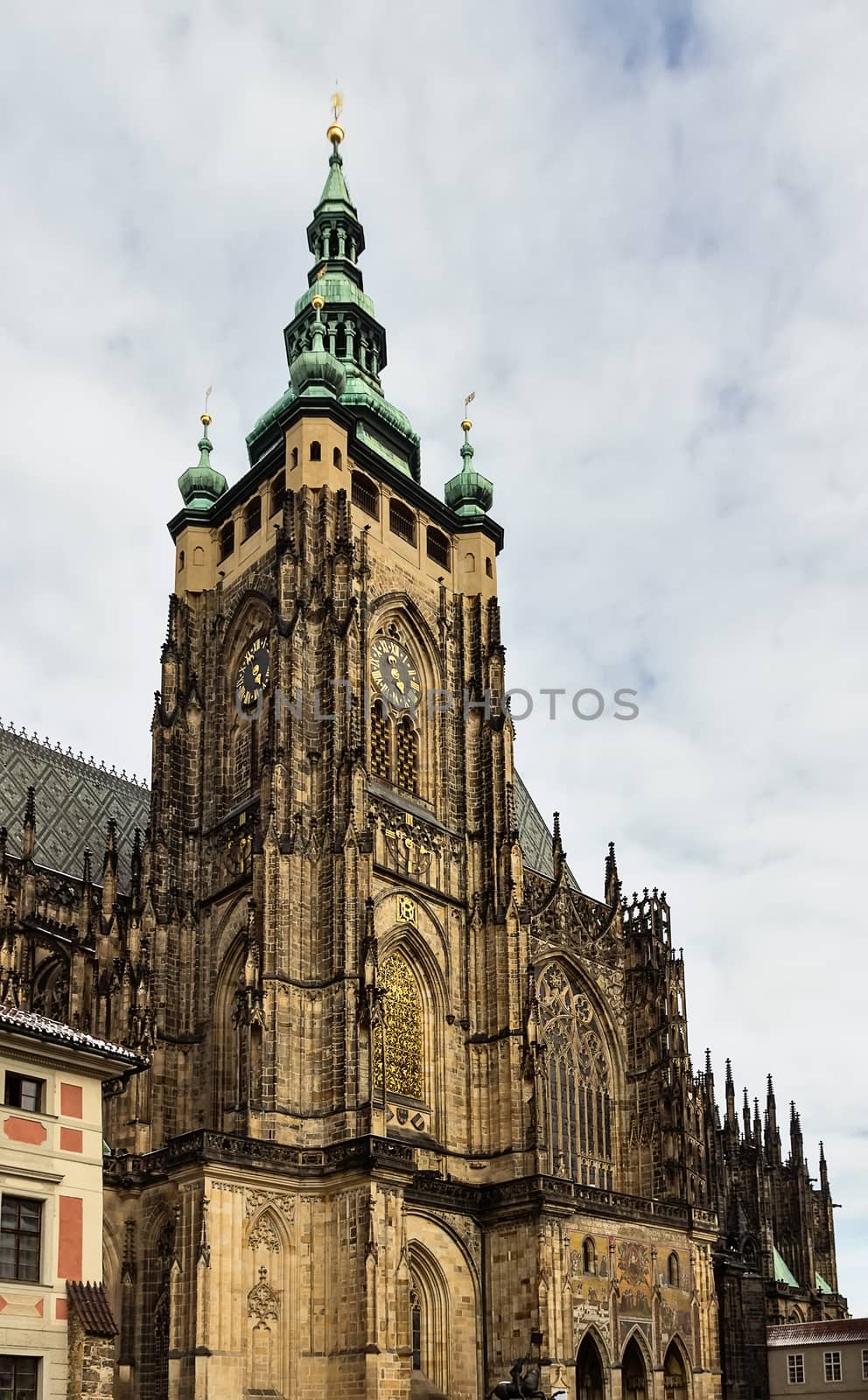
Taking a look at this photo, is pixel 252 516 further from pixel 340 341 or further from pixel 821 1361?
pixel 821 1361

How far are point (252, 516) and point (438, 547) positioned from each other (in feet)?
21.7

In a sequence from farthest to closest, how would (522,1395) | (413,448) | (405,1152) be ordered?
(413,448) < (405,1152) < (522,1395)

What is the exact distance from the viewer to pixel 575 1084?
49.2 metres

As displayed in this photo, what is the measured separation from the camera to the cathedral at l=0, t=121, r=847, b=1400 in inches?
1471

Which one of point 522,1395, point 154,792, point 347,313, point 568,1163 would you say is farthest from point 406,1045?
point 347,313

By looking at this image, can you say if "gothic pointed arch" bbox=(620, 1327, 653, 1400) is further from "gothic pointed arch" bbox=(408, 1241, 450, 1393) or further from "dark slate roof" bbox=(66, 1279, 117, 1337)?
"dark slate roof" bbox=(66, 1279, 117, 1337)

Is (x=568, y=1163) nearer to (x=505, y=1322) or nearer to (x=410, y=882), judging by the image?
(x=505, y=1322)

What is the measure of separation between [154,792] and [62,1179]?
21.9 m

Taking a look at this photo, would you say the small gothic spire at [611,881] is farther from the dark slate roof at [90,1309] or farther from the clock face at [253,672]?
the dark slate roof at [90,1309]

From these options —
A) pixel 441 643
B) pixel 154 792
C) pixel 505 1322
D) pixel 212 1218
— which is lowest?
pixel 505 1322

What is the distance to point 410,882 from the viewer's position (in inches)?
1766

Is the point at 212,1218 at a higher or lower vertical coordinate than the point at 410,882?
lower

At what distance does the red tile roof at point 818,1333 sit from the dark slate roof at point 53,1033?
41.7 metres

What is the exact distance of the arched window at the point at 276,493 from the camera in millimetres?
48531
